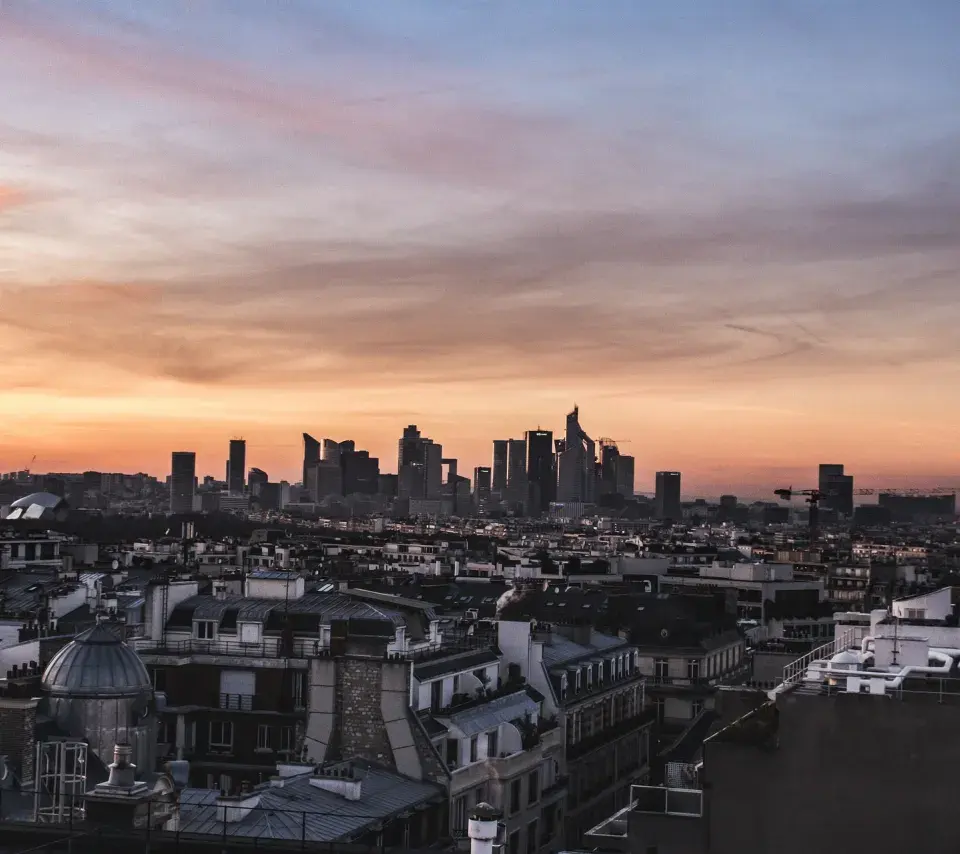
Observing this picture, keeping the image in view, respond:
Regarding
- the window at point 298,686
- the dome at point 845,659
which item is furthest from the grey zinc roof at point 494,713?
the dome at point 845,659

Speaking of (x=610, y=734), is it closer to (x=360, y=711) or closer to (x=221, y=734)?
(x=221, y=734)

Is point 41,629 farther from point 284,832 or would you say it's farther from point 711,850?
point 711,850

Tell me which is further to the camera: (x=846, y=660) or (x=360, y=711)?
(x=360, y=711)

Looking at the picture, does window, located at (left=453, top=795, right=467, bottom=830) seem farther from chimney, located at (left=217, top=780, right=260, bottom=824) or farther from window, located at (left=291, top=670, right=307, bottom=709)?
chimney, located at (left=217, top=780, right=260, bottom=824)

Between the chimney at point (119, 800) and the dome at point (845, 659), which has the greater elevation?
the dome at point (845, 659)

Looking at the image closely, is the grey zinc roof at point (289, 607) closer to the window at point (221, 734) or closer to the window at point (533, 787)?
the window at point (221, 734)

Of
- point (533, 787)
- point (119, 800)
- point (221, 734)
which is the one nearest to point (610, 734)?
point (533, 787)

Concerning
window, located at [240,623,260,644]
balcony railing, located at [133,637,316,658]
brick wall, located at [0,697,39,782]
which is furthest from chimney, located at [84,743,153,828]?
window, located at [240,623,260,644]
